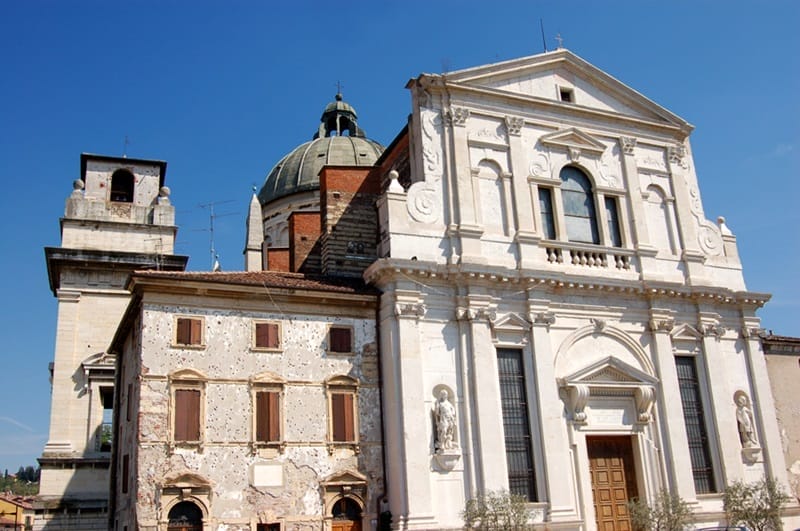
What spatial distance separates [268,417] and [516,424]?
6.65 metres

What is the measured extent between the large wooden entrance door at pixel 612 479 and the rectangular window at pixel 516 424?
2.15 m

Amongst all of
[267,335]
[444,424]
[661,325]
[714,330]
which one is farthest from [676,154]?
[267,335]

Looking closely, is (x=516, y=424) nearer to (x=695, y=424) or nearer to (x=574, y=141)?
(x=695, y=424)

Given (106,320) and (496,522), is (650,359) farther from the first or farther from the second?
(106,320)

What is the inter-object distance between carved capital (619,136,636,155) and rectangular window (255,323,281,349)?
1297 cm

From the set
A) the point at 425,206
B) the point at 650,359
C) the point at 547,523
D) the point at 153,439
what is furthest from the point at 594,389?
the point at 153,439

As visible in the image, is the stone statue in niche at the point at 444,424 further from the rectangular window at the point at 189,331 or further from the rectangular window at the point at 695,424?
the rectangular window at the point at 695,424

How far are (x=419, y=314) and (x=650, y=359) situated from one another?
7.61 m

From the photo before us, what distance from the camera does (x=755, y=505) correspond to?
73.2 feet

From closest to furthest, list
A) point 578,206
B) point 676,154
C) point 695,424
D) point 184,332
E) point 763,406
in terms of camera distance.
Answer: point 184,332 < point 695,424 < point 763,406 < point 578,206 < point 676,154

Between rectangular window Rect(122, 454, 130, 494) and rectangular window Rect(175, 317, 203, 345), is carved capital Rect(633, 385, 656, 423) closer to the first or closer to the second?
rectangular window Rect(175, 317, 203, 345)

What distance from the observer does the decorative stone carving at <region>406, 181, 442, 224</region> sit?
72.4ft

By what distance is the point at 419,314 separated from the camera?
20719 millimetres

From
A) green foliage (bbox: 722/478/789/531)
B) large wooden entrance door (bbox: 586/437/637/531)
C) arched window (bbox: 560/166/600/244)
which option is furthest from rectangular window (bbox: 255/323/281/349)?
green foliage (bbox: 722/478/789/531)
